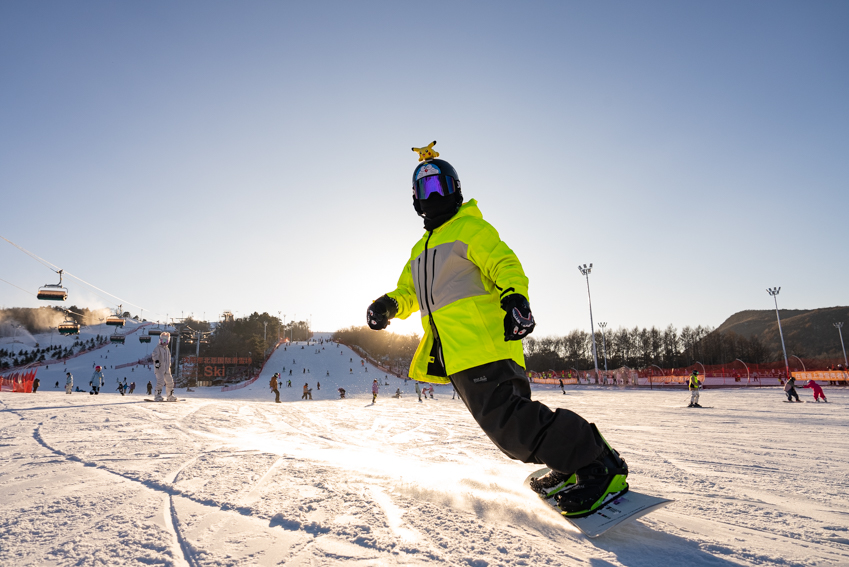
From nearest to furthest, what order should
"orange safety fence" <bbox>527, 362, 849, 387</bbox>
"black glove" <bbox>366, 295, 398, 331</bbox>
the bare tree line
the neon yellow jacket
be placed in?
the neon yellow jacket
"black glove" <bbox>366, 295, 398, 331</bbox>
"orange safety fence" <bbox>527, 362, 849, 387</bbox>
the bare tree line

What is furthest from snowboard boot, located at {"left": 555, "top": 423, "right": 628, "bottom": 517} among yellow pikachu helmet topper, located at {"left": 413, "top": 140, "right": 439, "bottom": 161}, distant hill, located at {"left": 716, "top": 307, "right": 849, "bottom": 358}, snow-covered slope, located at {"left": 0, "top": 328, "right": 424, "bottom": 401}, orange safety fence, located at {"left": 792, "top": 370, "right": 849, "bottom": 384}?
distant hill, located at {"left": 716, "top": 307, "right": 849, "bottom": 358}

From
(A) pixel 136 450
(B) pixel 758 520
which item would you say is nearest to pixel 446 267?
(B) pixel 758 520

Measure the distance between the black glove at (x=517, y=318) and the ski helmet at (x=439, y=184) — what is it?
86 centimetres

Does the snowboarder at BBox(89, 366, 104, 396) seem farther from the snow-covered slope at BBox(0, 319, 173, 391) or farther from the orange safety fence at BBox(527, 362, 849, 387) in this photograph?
the snow-covered slope at BBox(0, 319, 173, 391)

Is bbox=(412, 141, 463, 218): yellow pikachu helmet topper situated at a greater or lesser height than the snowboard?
greater

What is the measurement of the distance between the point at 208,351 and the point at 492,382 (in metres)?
72.8

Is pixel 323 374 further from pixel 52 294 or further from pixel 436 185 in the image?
pixel 436 185

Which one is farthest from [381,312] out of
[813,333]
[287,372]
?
[813,333]

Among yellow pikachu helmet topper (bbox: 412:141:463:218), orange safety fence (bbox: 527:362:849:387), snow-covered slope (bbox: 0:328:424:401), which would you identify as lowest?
orange safety fence (bbox: 527:362:849:387)

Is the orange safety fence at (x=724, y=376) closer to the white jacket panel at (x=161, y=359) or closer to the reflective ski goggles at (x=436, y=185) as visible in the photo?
the white jacket panel at (x=161, y=359)

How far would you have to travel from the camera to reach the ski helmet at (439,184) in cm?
248

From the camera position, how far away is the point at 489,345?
1.95 metres

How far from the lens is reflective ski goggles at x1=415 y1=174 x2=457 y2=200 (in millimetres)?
2475

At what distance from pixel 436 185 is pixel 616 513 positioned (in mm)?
1978
